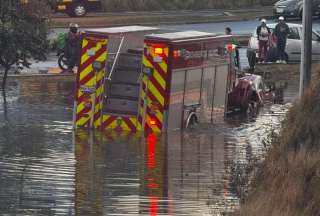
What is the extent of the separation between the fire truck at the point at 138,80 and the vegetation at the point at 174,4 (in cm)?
3404

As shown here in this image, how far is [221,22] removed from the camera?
52.0m

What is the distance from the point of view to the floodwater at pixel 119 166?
14594 millimetres

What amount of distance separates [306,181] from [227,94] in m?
12.8

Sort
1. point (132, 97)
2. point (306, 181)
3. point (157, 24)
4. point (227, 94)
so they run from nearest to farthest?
1. point (306, 181)
2. point (132, 97)
3. point (227, 94)
4. point (157, 24)

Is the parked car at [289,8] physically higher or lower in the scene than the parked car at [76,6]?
lower

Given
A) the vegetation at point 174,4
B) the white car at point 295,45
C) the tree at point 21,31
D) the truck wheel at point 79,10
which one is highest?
the tree at point 21,31

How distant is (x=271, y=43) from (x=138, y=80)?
49.7 ft

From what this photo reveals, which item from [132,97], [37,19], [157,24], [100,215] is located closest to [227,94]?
[132,97]

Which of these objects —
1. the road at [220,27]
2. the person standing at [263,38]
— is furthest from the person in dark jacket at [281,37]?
the road at [220,27]

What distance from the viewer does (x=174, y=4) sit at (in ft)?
195

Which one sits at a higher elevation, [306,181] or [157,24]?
[306,181]

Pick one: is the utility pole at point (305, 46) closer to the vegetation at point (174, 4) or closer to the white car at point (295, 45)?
the white car at point (295, 45)

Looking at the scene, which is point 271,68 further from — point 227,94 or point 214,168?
point 214,168

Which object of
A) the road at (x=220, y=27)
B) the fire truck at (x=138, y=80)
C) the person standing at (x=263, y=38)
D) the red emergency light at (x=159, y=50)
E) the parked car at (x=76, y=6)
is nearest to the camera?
the red emergency light at (x=159, y=50)
